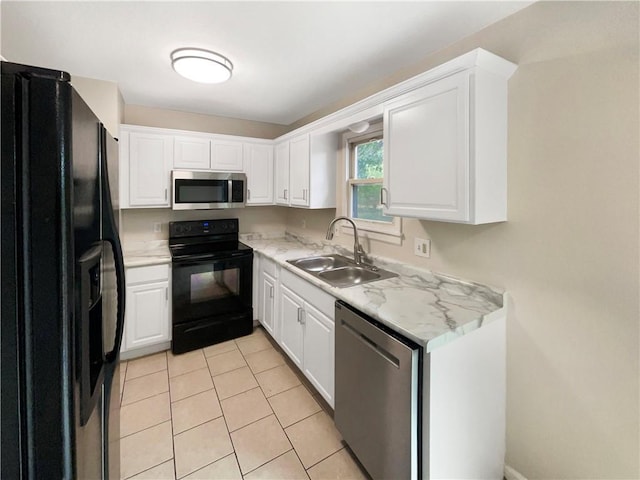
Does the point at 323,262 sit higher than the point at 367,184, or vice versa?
the point at 367,184

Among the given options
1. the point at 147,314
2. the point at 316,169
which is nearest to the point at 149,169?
the point at 147,314

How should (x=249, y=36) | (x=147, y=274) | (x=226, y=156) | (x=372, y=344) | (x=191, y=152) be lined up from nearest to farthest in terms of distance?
1. (x=372, y=344)
2. (x=249, y=36)
3. (x=147, y=274)
4. (x=191, y=152)
5. (x=226, y=156)

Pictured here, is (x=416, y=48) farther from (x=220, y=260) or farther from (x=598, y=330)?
(x=220, y=260)

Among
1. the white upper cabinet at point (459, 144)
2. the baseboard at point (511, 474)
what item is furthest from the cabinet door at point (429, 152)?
the baseboard at point (511, 474)

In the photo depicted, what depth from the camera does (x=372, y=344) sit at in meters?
1.41

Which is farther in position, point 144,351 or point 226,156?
point 226,156

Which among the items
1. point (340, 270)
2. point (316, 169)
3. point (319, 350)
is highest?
point (316, 169)

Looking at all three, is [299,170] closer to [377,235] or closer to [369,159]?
[369,159]

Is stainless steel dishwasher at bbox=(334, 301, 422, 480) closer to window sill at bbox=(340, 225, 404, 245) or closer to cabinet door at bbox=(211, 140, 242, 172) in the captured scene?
window sill at bbox=(340, 225, 404, 245)

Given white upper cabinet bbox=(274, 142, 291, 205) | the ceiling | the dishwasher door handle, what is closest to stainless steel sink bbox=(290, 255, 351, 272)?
white upper cabinet bbox=(274, 142, 291, 205)

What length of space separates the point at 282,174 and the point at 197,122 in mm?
1130

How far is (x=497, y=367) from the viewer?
1.49 meters

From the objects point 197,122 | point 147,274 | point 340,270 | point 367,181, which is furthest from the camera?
point 197,122

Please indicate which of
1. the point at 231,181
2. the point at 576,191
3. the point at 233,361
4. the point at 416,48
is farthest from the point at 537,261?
the point at 231,181
